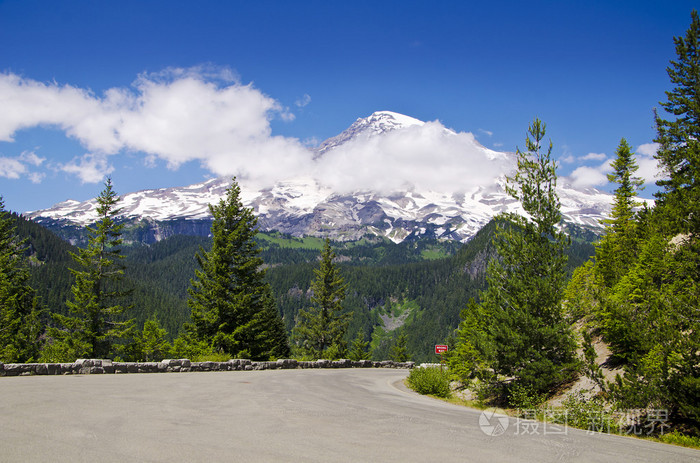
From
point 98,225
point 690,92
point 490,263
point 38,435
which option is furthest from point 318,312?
point 38,435

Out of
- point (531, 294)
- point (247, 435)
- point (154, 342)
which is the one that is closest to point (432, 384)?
point (531, 294)

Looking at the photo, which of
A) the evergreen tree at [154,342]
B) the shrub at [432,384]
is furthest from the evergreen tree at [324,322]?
the evergreen tree at [154,342]

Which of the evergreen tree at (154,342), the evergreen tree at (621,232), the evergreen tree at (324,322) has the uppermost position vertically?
the evergreen tree at (621,232)

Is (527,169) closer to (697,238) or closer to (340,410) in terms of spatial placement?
(697,238)

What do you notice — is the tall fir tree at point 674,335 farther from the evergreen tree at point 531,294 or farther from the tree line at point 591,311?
the evergreen tree at point 531,294

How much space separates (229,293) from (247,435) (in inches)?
1103

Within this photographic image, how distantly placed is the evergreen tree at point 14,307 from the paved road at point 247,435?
120 ft

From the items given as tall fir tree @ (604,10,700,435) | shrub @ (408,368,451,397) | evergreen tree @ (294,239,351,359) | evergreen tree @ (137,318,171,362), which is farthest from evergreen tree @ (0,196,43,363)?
tall fir tree @ (604,10,700,435)

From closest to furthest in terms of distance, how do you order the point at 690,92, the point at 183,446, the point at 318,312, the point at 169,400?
the point at 183,446 → the point at 169,400 → the point at 690,92 → the point at 318,312

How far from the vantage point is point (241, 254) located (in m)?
35.3

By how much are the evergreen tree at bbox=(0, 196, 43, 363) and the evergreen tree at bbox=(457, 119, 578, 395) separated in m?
41.4

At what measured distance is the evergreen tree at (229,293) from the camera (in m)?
32.9

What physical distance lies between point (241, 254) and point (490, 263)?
22314mm

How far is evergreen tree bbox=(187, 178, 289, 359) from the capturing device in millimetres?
32938
